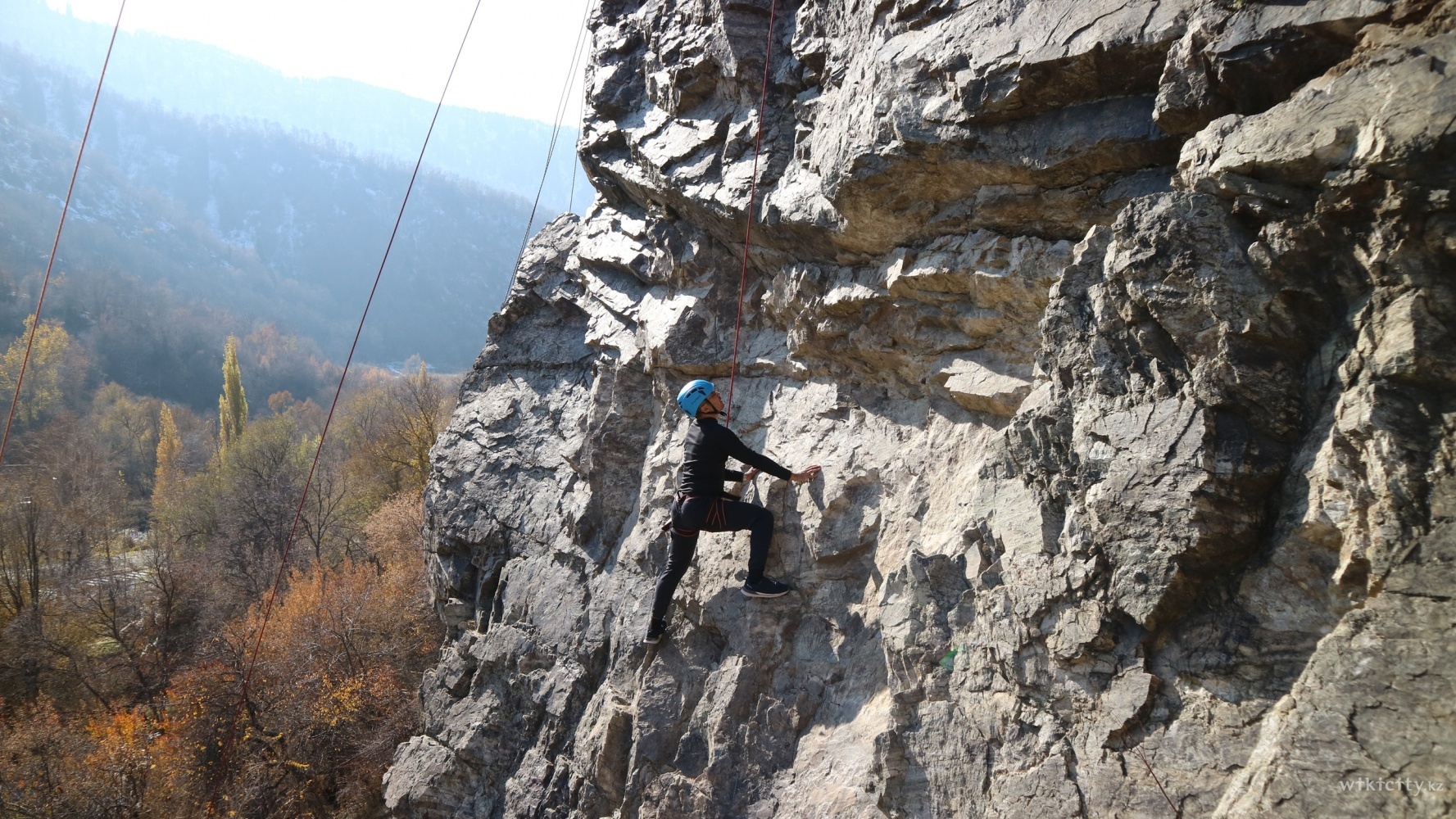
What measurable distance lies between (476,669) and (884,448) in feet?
17.5

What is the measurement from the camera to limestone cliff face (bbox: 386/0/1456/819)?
116 inches

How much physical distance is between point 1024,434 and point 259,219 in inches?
4956

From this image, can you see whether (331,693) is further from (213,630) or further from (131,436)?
(131,436)

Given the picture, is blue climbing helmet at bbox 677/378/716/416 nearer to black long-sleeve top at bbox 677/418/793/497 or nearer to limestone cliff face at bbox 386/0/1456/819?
black long-sleeve top at bbox 677/418/793/497

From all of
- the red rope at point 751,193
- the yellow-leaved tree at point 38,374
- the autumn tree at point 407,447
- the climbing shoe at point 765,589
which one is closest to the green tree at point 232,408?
the yellow-leaved tree at point 38,374

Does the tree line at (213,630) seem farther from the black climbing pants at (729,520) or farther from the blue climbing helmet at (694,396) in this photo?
the blue climbing helmet at (694,396)

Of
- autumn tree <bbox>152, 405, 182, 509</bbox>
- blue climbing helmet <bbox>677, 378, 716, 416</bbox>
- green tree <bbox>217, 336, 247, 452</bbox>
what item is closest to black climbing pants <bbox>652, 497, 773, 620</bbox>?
blue climbing helmet <bbox>677, 378, 716, 416</bbox>

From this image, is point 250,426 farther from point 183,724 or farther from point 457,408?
point 457,408

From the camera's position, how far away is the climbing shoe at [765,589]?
5.77 meters

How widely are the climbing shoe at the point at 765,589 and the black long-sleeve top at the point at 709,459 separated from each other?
0.68 metres

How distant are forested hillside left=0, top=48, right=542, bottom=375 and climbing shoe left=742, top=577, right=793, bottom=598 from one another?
3539 inches

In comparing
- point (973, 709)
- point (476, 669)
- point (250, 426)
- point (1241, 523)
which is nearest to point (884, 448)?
point (973, 709)

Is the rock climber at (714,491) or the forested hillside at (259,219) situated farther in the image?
the forested hillside at (259,219)

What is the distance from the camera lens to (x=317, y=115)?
152000mm
